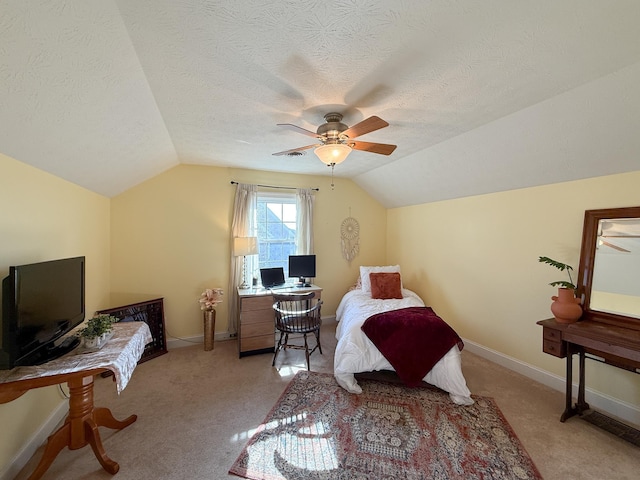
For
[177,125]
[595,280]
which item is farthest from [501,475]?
[177,125]

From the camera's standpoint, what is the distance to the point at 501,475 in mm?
1669

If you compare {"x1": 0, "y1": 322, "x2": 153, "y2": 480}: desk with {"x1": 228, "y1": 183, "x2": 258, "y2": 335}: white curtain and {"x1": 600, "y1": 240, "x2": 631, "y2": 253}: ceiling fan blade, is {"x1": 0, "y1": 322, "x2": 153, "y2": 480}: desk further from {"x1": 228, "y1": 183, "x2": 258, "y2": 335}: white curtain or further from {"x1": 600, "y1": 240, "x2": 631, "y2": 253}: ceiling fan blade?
{"x1": 600, "y1": 240, "x2": 631, "y2": 253}: ceiling fan blade

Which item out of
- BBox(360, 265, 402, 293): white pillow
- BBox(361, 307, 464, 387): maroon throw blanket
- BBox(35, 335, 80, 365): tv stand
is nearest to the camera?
BBox(35, 335, 80, 365): tv stand

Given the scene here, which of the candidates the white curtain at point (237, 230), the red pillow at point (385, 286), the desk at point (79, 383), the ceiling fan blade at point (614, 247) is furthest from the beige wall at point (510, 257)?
the desk at point (79, 383)

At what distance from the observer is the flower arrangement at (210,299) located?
136 inches

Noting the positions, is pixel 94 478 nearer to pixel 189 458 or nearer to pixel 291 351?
pixel 189 458

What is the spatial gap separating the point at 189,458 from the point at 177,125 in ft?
8.75

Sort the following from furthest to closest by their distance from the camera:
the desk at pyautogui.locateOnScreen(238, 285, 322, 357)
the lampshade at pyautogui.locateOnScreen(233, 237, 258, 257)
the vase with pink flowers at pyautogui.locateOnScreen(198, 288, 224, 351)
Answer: the lampshade at pyautogui.locateOnScreen(233, 237, 258, 257) → the vase with pink flowers at pyautogui.locateOnScreen(198, 288, 224, 351) → the desk at pyautogui.locateOnScreen(238, 285, 322, 357)

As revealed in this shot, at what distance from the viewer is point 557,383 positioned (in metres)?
2.58

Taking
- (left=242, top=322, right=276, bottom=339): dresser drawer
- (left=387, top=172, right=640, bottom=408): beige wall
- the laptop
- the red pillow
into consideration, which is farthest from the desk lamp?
(left=387, top=172, right=640, bottom=408): beige wall

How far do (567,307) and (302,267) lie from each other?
302 cm

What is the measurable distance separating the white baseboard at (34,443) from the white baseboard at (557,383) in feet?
14.1

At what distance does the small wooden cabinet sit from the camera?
3.16m

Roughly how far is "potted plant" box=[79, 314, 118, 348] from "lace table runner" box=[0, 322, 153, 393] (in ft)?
0.14
